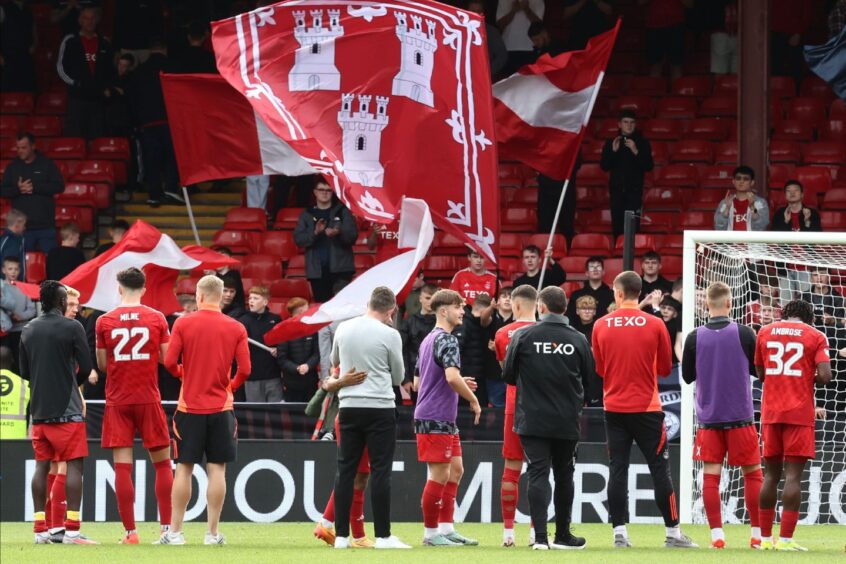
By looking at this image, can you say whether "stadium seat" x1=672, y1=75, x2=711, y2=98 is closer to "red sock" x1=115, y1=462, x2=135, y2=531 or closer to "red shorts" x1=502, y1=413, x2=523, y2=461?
"red shorts" x1=502, y1=413, x2=523, y2=461

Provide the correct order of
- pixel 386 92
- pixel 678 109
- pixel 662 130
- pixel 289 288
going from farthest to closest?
1. pixel 678 109
2. pixel 662 130
3. pixel 289 288
4. pixel 386 92

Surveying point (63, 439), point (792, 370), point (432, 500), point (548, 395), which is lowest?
point (432, 500)

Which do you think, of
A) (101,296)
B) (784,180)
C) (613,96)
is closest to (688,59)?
(613,96)

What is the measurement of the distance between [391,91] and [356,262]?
5166mm

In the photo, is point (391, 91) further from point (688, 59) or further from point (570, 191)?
point (688, 59)

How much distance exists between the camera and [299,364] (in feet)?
52.5

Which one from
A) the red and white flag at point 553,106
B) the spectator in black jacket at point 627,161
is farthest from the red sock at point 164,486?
the spectator in black jacket at point 627,161

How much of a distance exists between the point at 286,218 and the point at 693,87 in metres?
6.33

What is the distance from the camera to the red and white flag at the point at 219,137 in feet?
50.2

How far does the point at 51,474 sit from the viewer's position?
38.9 feet

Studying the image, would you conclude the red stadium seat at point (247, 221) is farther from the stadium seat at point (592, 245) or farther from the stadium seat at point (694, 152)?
the stadium seat at point (694, 152)

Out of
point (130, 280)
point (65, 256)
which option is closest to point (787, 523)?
point (130, 280)

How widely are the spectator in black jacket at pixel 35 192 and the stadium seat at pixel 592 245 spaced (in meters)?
6.46

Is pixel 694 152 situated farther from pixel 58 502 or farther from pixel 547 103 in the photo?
pixel 58 502
